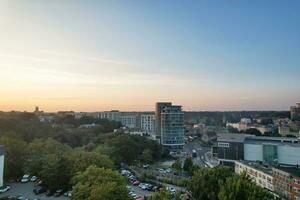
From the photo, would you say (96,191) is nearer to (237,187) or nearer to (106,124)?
(237,187)

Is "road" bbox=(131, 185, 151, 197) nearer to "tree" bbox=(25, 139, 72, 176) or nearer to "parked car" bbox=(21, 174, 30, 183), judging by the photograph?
"tree" bbox=(25, 139, 72, 176)

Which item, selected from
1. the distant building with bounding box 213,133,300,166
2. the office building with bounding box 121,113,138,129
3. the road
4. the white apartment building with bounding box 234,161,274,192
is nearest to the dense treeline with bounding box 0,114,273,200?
the road

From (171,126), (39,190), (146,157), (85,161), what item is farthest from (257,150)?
(39,190)

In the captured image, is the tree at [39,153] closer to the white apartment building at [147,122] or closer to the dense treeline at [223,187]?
the dense treeline at [223,187]

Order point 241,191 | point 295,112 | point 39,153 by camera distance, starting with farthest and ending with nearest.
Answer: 1. point 295,112
2. point 39,153
3. point 241,191

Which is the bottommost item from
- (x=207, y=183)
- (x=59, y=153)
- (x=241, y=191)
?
(x=207, y=183)

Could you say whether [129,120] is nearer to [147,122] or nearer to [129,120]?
[129,120]

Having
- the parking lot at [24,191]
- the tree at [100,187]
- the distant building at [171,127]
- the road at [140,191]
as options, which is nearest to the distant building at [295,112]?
the distant building at [171,127]
